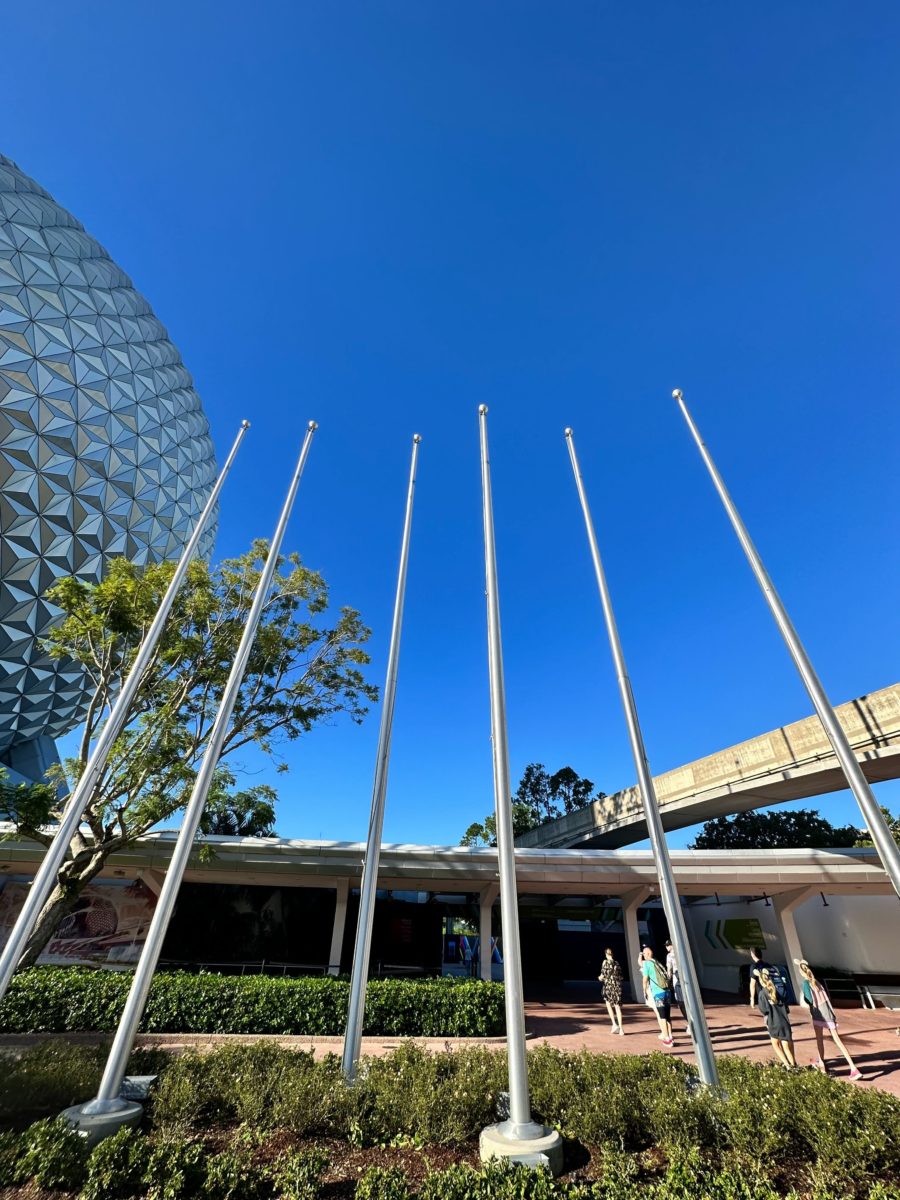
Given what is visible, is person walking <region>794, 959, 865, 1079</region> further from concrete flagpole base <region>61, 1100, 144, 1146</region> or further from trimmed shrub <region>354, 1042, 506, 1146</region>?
concrete flagpole base <region>61, 1100, 144, 1146</region>

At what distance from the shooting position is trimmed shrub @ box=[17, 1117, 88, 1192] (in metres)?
4.41

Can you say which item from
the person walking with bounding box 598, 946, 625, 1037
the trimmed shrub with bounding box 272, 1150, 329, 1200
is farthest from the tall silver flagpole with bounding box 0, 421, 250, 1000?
the person walking with bounding box 598, 946, 625, 1037

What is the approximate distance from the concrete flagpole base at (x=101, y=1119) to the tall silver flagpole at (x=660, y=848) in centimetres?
660

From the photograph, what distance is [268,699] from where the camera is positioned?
642 inches

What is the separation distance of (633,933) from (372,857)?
569 inches

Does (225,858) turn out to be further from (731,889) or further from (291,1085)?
(731,889)

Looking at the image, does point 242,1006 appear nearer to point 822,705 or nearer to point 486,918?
point 486,918

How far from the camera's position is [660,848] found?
8.76m

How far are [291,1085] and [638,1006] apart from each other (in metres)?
16.3

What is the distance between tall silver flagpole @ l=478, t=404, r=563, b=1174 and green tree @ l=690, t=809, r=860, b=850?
45.1 metres

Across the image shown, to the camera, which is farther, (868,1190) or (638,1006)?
(638,1006)

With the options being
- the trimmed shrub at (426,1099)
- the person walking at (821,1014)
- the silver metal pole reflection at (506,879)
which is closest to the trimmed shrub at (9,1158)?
the trimmed shrub at (426,1099)

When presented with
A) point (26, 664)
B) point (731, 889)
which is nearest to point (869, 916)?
point (731, 889)

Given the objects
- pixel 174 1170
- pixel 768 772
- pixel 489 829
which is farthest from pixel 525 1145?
pixel 489 829
